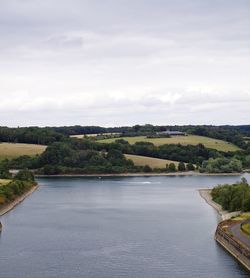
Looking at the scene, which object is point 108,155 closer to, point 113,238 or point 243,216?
point 243,216

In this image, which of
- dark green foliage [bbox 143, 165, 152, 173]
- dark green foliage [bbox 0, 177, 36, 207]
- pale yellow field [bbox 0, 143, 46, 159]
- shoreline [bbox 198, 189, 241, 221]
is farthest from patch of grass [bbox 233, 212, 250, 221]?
pale yellow field [bbox 0, 143, 46, 159]

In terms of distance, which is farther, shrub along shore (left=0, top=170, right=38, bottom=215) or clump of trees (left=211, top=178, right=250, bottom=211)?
shrub along shore (left=0, top=170, right=38, bottom=215)

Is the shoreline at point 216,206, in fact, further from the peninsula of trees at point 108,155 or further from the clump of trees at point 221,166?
the clump of trees at point 221,166

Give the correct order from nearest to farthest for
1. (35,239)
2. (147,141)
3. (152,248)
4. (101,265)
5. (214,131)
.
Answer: (101,265) → (152,248) → (35,239) → (147,141) → (214,131)

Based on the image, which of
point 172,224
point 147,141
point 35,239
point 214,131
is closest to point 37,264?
point 35,239

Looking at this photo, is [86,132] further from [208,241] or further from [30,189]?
[208,241]

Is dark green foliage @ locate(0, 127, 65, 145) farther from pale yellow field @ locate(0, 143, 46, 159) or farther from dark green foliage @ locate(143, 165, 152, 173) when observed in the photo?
dark green foliage @ locate(143, 165, 152, 173)

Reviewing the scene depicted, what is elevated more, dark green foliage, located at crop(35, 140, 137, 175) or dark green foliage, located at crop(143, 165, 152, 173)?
dark green foliage, located at crop(35, 140, 137, 175)

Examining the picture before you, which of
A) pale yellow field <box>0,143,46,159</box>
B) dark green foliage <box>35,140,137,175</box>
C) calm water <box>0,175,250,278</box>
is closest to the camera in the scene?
calm water <box>0,175,250,278</box>
